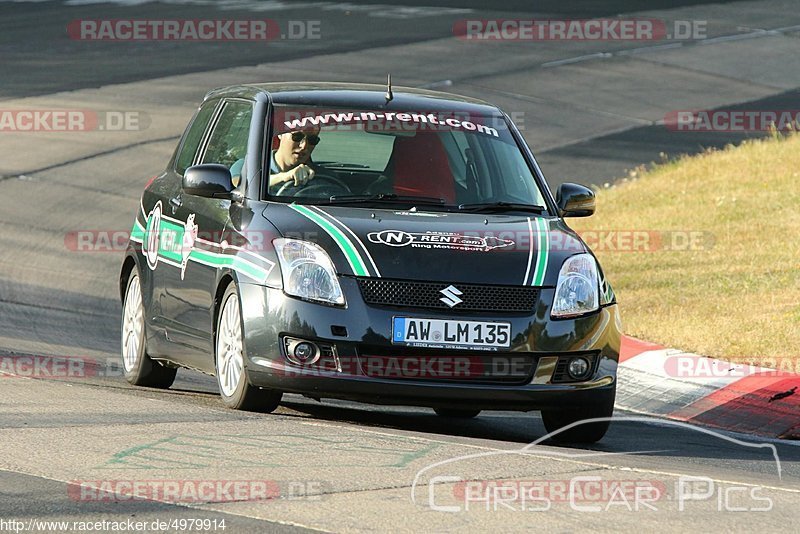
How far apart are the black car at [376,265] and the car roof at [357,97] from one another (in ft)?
0.05

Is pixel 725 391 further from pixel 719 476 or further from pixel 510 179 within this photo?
pixel 719 476

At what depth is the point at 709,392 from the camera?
1010 cm

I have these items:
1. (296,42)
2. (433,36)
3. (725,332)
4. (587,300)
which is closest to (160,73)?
(296,42)

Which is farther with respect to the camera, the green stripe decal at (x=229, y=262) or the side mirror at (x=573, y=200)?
the side mirror at (x=573, y=200)

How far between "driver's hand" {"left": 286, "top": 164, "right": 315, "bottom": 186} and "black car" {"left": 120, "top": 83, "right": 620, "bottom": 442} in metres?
0.01

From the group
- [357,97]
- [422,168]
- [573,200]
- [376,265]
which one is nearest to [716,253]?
[573,200]

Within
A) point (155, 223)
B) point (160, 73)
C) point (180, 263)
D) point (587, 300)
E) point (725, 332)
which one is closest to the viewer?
point (587, 300)

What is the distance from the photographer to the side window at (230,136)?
29.8 feet

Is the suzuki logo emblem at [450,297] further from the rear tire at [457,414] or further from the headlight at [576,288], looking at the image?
the rear tire at [457,414]

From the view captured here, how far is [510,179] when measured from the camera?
910 cm

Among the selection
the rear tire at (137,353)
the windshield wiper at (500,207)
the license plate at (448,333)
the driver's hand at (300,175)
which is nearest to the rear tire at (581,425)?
the license plate at (448,333)

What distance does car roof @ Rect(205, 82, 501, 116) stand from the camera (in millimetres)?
9141

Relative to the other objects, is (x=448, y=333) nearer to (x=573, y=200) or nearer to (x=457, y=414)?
(x=573, y=200)

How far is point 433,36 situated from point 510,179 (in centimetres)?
2230
